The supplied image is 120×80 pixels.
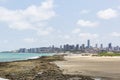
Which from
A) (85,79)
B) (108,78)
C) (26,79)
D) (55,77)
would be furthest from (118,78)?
(26,79)

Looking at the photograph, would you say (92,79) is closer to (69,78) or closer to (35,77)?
(69,78)

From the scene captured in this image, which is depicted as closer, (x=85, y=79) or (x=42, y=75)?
(x=85, y=79)

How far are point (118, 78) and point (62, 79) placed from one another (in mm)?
4864

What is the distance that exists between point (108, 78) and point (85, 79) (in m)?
2.91

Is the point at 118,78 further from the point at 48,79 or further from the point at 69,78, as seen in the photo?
the point at 48,79

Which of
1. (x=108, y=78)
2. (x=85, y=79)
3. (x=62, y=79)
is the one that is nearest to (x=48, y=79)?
(x=62, y=79)

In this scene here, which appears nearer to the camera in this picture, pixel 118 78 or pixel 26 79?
pixel 26 79

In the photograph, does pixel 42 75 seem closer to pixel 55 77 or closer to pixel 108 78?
pixel 55 77

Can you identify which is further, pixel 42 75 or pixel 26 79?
pixel 42 75

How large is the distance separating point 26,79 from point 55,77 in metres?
2.65

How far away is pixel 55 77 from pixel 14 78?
3340 millimetres

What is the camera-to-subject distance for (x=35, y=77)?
28.6 m

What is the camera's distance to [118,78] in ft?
96.7

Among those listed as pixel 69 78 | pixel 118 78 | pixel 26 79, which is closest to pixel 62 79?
pixel 69 78
